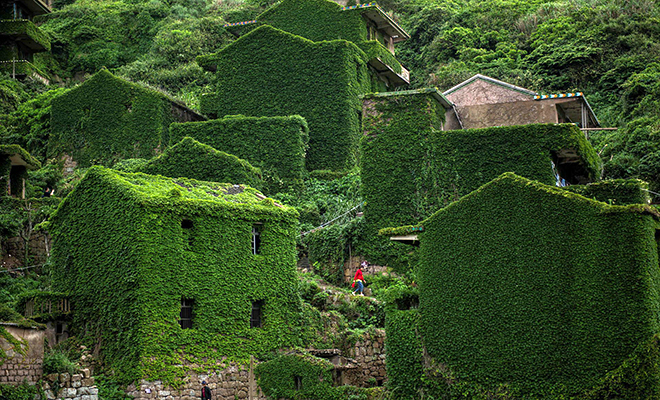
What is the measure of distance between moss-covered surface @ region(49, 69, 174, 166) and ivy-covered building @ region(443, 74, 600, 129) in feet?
58.6

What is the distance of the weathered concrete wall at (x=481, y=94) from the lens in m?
38.9

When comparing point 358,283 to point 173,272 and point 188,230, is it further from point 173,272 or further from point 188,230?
point 173,272

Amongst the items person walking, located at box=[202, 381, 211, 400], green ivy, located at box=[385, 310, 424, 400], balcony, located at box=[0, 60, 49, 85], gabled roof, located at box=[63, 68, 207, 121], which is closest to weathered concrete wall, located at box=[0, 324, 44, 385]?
person walking, located at box=[202, 381, 211, 400]

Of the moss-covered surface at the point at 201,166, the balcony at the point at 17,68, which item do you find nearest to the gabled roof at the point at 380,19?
the moss-covered surface at the point at 201,166

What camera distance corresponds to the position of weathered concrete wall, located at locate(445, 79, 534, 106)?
38.9 m

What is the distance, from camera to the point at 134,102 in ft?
162

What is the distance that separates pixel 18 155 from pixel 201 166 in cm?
889

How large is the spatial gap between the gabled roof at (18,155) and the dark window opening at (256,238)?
49.9ft

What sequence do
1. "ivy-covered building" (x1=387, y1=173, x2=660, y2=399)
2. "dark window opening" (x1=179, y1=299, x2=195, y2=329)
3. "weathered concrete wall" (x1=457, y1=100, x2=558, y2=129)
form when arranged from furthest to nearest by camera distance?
"weathered concrete wall" (x1=457, y1=100, x2=558, y2=129), "dark window opening" (x1=179, y1=299, x2=195, y2=329), "ivy-covered building" (x1=387, y1=173, x2=660, y2=399)

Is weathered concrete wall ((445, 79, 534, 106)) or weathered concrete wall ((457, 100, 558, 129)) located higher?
weathered concrete wall ((445, 79, 534, 106))

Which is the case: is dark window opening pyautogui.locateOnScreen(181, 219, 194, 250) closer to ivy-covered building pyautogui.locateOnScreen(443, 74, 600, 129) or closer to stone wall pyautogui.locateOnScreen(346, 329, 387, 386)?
stone wall pyautogui.locateOnScreen(346, 329, 387, 386)

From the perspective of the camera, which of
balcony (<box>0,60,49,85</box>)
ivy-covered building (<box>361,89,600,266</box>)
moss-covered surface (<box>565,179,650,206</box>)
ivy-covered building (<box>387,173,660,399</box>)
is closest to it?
ivy-covered building (<box>387,173,660,399</box>)

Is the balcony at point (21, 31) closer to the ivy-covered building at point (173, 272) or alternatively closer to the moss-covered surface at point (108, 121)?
the moss-covered surface at point (108, 121)

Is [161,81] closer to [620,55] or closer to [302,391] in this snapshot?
[620,55]
